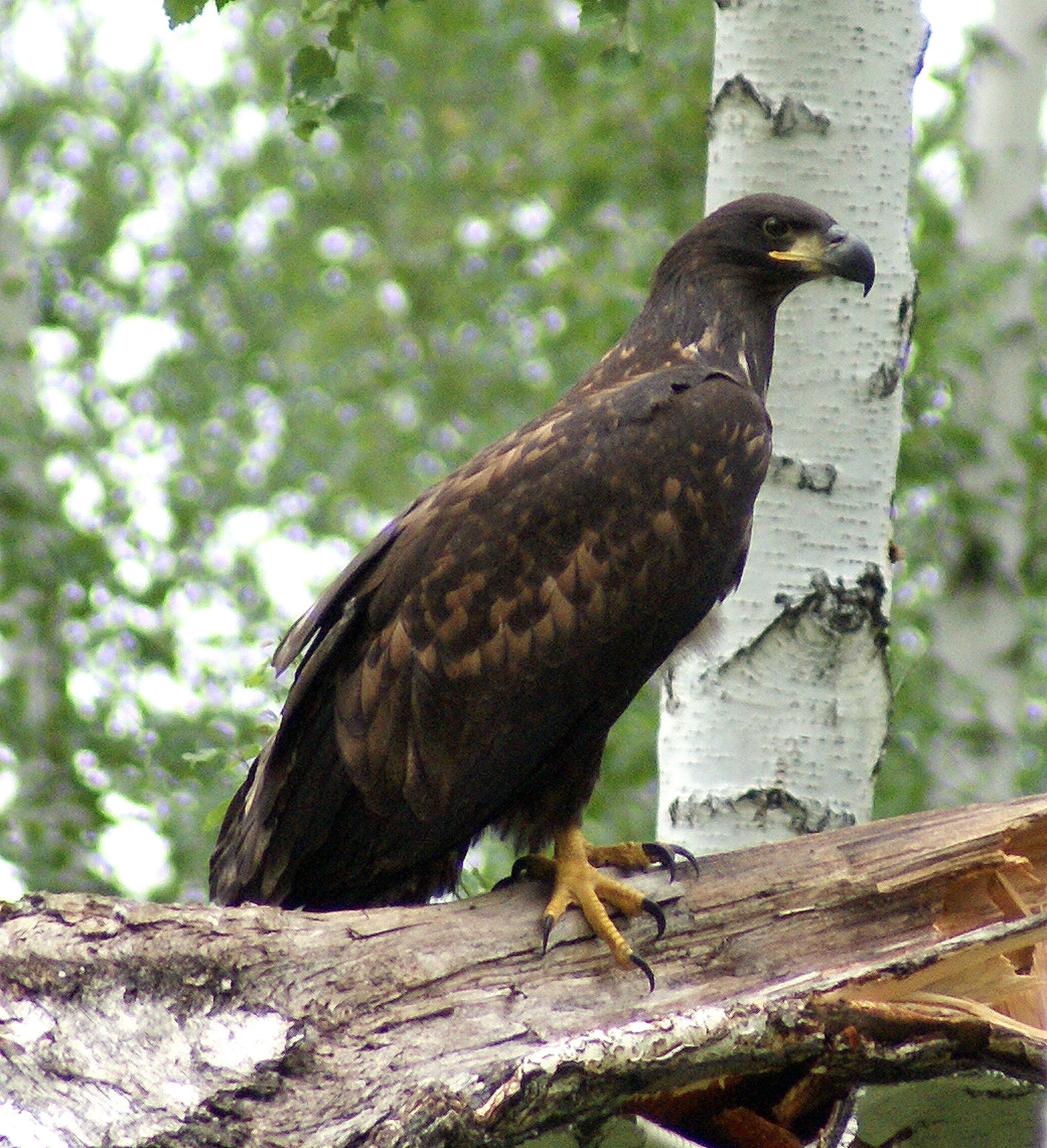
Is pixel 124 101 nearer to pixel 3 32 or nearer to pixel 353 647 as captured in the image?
pixel 3 32

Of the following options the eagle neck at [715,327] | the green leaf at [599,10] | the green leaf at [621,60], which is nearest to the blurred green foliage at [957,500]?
the eagle neck at [715,327]

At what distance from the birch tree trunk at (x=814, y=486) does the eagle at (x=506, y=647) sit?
182 mm

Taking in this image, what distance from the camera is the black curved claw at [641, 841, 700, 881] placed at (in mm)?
3314

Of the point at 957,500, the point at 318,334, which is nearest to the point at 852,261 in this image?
the point at 957,500

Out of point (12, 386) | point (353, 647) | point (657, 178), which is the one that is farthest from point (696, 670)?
point (657, 178)

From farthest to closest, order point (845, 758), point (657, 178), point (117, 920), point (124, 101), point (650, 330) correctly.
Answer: point (124, 101), point (657, 178), point (650, 330), point (845, 758), point (117, 920)

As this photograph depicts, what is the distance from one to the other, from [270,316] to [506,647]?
9.19 metres

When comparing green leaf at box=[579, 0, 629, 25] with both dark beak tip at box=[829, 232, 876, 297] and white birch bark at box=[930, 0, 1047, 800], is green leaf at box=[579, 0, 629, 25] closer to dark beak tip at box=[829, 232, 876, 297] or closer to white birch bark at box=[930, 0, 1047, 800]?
dark beak tip at box=[829, 232, 876, 297]

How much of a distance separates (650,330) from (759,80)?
2.44ft

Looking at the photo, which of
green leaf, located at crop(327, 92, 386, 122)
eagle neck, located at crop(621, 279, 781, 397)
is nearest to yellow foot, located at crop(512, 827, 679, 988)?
eagle neck, located at crop(621, 279, 781, 397)

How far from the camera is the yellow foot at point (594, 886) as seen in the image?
10.3 feet

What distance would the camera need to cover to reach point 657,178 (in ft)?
29.4

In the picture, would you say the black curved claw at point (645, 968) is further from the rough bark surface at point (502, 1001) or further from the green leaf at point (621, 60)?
the green leaf at point (621, 60)

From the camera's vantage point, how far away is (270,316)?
12281 millimetres
